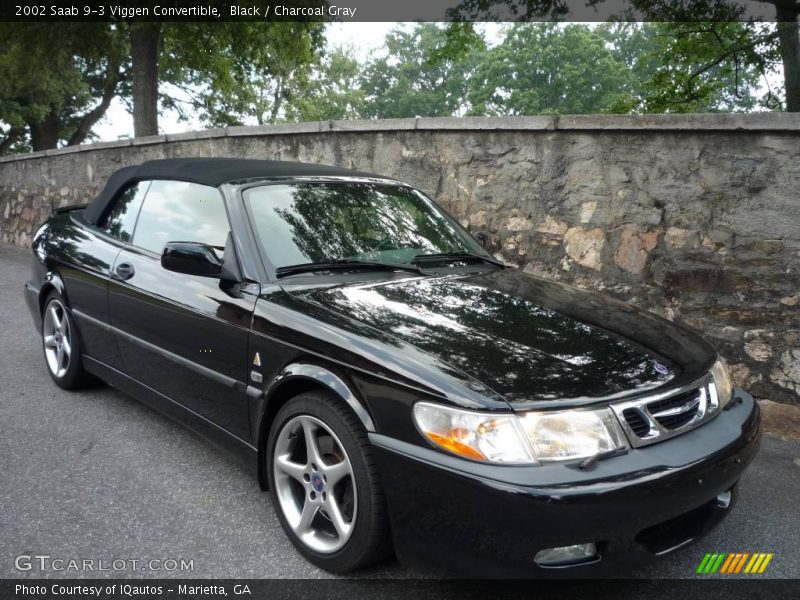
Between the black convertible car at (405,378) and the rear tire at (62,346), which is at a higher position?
the black convertible car at (405,378)

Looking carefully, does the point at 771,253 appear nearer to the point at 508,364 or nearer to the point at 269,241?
the point at 508,364

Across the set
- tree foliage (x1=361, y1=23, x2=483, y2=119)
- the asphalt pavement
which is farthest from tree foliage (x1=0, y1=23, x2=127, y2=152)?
tree foliage (x1=361, y1=23, x2=483, y2=119)

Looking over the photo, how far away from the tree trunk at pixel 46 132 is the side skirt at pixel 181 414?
1050 inches

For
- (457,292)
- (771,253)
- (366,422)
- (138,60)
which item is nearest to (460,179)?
(771,253)

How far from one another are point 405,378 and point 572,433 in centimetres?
54

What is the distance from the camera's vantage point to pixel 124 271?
3621mm

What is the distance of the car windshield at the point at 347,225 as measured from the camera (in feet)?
9.98

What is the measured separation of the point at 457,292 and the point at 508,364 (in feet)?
2.54

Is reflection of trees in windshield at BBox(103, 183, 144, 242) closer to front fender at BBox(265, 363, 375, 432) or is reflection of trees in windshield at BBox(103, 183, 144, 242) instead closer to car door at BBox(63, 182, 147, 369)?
car door at BBox(63, 182, 147, 369)

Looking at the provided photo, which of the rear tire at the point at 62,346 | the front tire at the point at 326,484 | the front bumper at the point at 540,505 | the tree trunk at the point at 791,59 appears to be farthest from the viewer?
the tree trunk at the point at 791,59

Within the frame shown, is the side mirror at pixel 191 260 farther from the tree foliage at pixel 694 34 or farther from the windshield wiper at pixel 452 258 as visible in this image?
the tree foliage at pixel 694 34

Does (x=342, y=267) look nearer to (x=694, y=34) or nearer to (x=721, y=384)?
(x=721, y=384)

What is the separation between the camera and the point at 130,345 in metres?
3.56

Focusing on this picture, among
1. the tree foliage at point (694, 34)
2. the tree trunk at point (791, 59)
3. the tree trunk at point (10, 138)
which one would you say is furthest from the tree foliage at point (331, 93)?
the tree trunk at point (791, 59)
